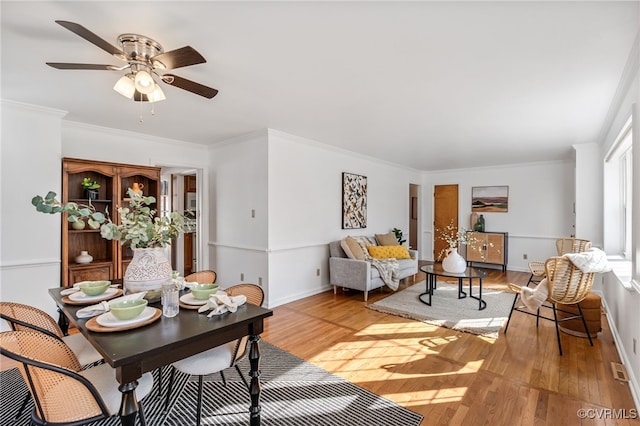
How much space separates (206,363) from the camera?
1731 mm

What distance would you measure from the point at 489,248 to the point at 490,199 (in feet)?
3.79

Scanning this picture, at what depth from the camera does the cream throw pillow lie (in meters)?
4.78

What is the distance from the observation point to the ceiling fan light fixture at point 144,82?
1876 millimetres

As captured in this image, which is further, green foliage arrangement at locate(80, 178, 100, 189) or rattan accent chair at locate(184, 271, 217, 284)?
green foliage arrangement at locate(80, 178, 100, 189)

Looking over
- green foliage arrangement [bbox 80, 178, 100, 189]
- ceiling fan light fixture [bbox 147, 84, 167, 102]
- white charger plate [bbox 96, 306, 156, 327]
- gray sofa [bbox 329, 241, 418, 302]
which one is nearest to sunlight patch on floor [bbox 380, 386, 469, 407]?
white charger plate [bbox 96, 306, 156, 327]

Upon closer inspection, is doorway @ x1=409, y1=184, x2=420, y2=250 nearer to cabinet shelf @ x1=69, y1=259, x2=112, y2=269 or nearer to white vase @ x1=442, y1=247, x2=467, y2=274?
white vase @ x1=442, y1=247, x2=467, y2=274

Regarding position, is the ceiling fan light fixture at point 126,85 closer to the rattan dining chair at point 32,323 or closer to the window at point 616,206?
the rattan dining chair at point 32,323

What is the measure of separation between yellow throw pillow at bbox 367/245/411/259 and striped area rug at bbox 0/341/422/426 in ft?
9.56

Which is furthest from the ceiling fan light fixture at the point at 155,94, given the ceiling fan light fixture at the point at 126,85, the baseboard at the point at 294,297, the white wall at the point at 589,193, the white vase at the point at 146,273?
the white wall at the point at 589,193

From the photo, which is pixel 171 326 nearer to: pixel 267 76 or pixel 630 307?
pixel 267 76

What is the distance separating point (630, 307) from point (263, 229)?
370 cm

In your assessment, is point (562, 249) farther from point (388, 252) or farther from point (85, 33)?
→ point (85, 33)

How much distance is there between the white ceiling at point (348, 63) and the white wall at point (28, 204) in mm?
268

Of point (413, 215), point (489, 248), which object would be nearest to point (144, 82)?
point (489, 248)
